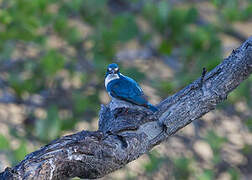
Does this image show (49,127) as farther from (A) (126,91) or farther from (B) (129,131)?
(B) (129,131)

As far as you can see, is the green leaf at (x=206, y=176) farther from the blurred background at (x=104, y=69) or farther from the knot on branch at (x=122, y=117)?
the knot on branch at (x=122, y=117)

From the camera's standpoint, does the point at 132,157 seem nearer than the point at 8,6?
Yes

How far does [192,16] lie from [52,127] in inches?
70.8

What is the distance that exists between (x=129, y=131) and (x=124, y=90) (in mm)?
531

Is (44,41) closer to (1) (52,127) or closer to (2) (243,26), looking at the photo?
(1) (52,127)

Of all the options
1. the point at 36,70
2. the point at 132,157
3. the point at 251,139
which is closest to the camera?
the point at 132,157

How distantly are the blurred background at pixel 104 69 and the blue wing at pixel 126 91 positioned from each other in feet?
5.70

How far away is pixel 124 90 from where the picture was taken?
278cm

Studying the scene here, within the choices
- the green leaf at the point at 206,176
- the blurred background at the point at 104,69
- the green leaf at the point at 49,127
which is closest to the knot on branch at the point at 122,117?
the blurred background at the point at 104,69

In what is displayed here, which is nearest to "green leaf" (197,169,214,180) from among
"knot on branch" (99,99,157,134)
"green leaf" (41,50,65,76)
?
"green leaf" (41,50,65,76)

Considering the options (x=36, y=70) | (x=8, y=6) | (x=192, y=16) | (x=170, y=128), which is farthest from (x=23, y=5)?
(x=170, y=128)

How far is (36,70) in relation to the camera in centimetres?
524

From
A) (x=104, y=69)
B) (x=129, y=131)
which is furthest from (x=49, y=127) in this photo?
(x=129, y=131)

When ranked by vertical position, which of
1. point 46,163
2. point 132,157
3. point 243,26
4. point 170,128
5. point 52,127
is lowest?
→ point 46,163
